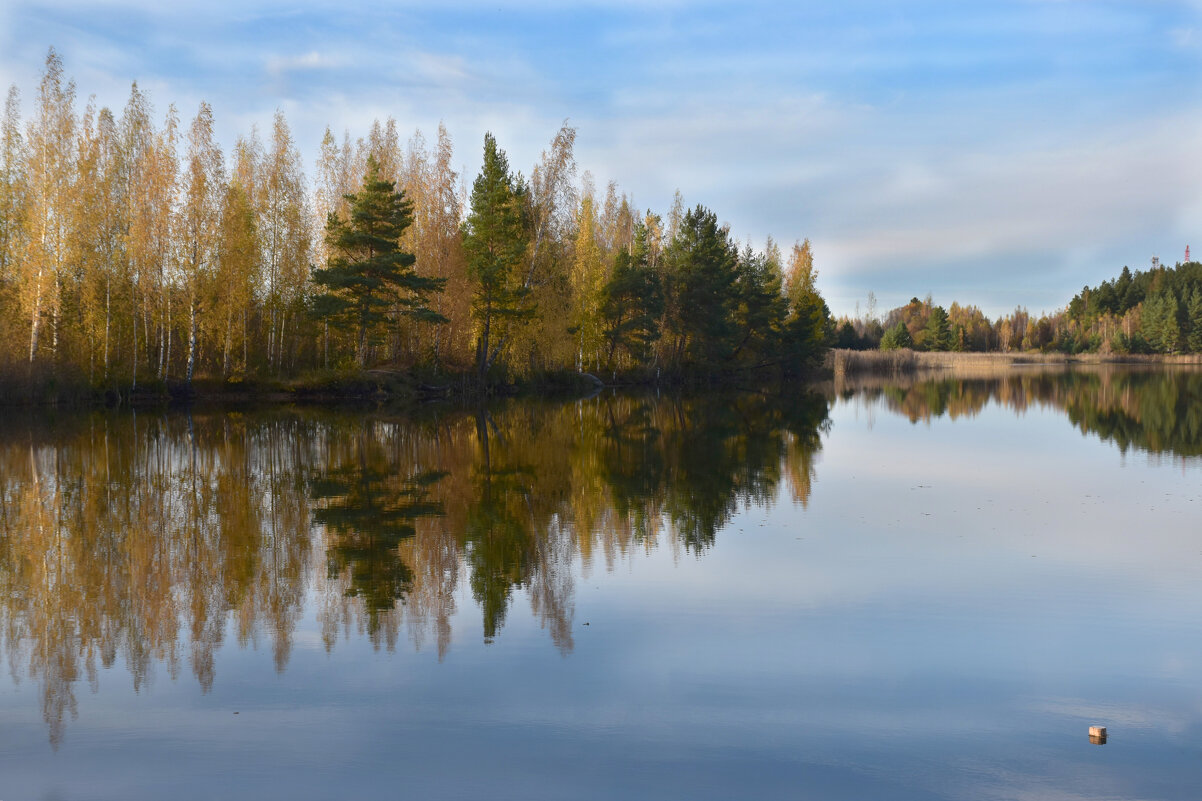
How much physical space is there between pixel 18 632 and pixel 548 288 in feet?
113

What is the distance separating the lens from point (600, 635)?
617 centimetres

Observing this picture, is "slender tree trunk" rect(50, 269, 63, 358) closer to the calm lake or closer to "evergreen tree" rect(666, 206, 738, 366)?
the calm lake

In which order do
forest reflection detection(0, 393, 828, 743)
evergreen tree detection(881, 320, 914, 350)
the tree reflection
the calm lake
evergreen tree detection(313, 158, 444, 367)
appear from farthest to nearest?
evergreen tree detection(881, 320, 914, 350)
evergreen tree detection(313, 158, 444, 367)
the tree reflection
forest reflection detection(0, 393, 828, 743)
the calm lake

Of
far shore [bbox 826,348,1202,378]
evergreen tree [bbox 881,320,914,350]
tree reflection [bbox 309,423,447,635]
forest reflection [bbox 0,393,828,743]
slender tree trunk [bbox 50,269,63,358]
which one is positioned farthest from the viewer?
evergreen tree [bbox 881,320,914,350]

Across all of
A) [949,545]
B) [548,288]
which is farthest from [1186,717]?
[548,288]

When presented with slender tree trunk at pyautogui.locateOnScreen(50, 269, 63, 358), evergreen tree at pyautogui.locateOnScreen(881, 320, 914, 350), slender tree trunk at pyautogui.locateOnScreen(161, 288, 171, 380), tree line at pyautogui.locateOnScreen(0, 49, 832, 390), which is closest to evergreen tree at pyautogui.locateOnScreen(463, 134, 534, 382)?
tree line at pyautogui.locateOnScreen(0, 49, 832, 390)

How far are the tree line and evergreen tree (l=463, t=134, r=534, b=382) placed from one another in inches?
3.6

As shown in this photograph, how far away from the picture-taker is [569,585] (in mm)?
7539

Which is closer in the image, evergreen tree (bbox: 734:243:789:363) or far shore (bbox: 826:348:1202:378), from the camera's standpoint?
evergreen tree (bbox: 734:243:789:363)

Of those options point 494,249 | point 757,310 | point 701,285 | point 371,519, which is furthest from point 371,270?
point 757,310

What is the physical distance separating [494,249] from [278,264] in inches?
418

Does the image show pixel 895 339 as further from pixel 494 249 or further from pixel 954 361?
pixel 494 249

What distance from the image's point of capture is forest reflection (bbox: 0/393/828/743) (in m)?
6.32

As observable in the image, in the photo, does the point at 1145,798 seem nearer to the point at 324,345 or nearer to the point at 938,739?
the point at 938,739
